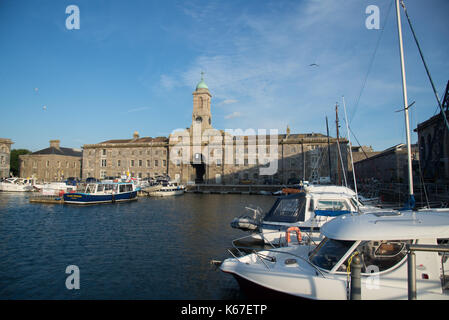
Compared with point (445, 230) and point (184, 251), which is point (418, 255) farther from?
point (184, 251)

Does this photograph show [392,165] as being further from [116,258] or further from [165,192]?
[116,258]

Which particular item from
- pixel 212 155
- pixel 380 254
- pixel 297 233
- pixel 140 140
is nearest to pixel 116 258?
pixel 297 233

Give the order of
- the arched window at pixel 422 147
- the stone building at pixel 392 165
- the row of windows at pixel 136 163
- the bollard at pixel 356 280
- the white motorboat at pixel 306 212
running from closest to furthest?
the bollard at pixel 356 280 → the white motorboat at pixel 306 212 → the arched window at pixel 422 147 → the stone building at pixel 392 165 → the row of windows at pixel 136 163

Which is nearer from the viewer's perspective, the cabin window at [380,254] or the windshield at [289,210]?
the cabin window at [380,254]

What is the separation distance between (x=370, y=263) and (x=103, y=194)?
3350cm

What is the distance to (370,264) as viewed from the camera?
650cm

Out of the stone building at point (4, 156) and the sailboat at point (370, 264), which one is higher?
the stone building at point (4, 156)

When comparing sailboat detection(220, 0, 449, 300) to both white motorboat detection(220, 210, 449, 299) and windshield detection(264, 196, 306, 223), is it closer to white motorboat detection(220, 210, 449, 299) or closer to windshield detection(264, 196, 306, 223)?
white motorboat detection(220, 210, 449, 299)

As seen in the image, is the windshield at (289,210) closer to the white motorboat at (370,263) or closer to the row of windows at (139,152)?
the white motorboat at (370,263)

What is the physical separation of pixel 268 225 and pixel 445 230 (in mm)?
8375

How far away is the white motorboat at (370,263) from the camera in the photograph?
6.03 m

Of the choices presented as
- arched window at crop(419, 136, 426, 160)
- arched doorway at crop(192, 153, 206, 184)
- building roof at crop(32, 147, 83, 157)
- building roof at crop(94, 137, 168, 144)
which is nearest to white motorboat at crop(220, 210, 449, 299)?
arched window at crop(419, 136, 426, 160)

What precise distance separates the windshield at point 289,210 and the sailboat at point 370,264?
5937 millimetres

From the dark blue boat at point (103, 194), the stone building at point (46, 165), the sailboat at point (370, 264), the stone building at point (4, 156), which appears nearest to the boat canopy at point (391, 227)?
the sailboat at point (370, 264)
